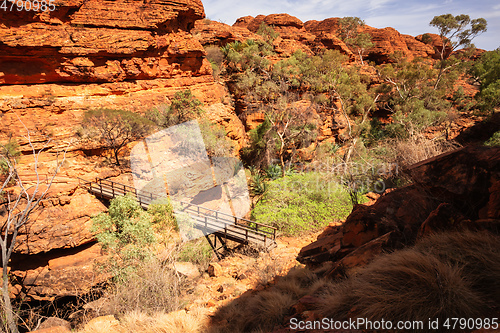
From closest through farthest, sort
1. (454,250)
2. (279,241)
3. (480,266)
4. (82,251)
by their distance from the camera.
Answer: (480,266), (454,250), (82,251), (279,241)

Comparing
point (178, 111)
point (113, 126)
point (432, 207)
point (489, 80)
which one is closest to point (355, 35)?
point (489, 80)

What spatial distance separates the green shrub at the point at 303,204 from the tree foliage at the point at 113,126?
902 cm

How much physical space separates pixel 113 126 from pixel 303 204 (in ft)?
40.1

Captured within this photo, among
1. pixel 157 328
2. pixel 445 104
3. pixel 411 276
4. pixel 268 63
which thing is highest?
pixel 268 63

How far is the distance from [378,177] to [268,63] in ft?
52.2

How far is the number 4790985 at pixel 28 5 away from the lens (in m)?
13.3

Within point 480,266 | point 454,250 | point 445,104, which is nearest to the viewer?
point 480,266

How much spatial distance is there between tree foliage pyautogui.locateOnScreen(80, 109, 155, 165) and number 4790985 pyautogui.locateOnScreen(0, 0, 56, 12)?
6.38 meters

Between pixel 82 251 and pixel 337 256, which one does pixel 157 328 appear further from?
pixel 82 251

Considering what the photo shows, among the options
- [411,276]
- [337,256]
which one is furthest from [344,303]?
[337,256]

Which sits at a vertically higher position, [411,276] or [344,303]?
[411,276]

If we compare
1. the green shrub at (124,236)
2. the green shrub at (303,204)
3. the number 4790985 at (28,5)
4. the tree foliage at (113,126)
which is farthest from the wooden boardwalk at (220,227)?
the number 4790985 at (28,5)

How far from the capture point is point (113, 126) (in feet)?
48.7

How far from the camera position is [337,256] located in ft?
17.2
